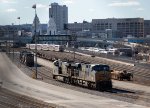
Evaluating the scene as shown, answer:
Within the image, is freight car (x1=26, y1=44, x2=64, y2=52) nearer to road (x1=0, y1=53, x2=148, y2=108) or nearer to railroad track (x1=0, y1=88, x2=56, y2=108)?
road (x1=0, y1=53, x2=148, y2=108)

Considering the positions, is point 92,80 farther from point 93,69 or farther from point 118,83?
point 118,83

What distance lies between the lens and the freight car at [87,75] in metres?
56.1

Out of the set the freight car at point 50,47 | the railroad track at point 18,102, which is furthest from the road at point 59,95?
the freight car at point 50,47

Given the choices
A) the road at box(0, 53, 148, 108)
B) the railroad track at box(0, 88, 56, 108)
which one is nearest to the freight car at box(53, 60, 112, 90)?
the road at box(0, 53, 148, 108)

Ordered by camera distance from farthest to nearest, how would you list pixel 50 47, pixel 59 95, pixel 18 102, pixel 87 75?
pixel 50 47 < pixel 87 75 < pixel 59 95 < pixel 18 102

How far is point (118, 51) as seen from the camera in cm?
17362

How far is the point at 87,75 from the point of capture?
193ft

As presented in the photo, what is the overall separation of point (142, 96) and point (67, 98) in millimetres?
8942

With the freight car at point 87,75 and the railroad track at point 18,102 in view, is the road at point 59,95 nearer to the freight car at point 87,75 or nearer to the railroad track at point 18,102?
the railroad track at point 18,102

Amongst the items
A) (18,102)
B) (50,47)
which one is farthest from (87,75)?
(50,47)

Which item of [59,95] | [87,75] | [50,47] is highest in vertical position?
[50,47]

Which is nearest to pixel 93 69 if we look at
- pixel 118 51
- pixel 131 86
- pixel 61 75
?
pixel 131 86

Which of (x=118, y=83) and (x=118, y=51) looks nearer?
(x=118, y=83)

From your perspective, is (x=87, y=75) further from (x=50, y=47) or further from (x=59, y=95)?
(x=50, y=47)
